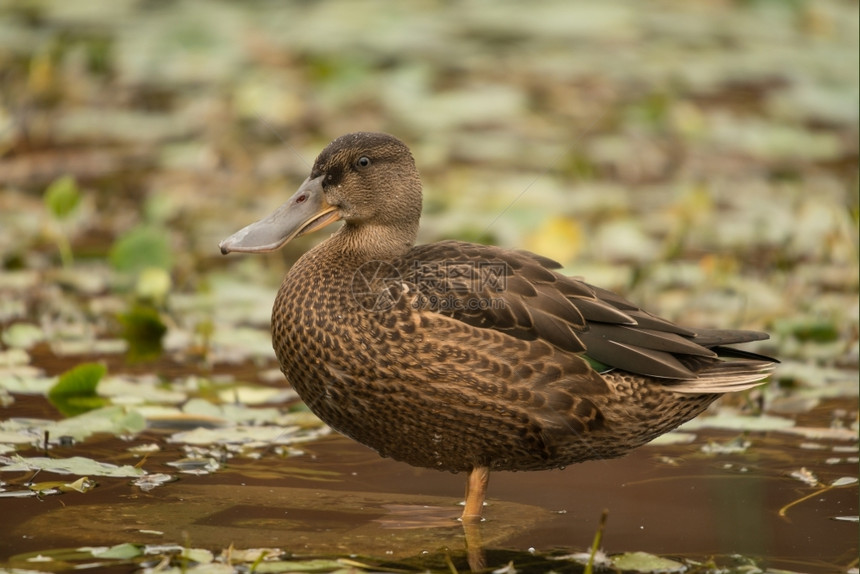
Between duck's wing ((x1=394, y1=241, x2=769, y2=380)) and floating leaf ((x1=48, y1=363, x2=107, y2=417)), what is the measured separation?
58.1 inches

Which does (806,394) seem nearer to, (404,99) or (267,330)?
(267,330)

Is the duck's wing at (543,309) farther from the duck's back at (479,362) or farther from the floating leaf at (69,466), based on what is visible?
the floating leaf at (69,466)

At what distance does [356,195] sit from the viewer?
4.98 m

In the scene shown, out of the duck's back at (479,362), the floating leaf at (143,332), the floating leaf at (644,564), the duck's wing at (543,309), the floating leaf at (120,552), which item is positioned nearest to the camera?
the floating leaf at (120,552)

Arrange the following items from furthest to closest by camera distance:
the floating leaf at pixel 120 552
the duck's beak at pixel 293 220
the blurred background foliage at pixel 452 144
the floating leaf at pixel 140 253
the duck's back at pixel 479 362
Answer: the blurred background foliage at pixel 452 144 < the floating leaf at pixel 140 253 < the duck's beak at pixel 293 220 < the duck's back at pixel 479 362 < the floating leaf at pixel 120 552

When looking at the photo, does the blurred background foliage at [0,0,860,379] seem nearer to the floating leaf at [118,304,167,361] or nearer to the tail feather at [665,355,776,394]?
the floating leaf at [118,304,167,361]

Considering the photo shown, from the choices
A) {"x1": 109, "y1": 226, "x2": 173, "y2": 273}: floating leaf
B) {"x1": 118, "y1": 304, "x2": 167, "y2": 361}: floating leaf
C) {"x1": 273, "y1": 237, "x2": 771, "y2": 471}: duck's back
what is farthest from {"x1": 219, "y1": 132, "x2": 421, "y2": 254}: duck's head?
{"x1": 109, "y1": 226, "x2": 173, "y2": 273}: floating leaf

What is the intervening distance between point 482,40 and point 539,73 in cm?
106

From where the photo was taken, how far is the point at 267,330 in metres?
6.81

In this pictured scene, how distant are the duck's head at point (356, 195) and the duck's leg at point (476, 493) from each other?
958mm

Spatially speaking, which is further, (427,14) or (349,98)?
(427,14)

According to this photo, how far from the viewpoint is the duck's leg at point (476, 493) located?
4.62m

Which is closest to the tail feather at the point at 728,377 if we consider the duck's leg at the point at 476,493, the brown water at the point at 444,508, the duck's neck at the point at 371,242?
the brown water at the point at 444,508

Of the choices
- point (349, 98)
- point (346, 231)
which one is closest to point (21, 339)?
point (346, 231)
